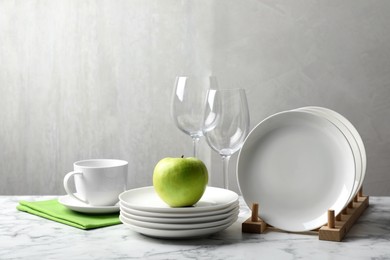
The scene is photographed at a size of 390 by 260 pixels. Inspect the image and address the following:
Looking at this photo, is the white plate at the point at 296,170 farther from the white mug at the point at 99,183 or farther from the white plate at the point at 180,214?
the white mug at the point at 99,183

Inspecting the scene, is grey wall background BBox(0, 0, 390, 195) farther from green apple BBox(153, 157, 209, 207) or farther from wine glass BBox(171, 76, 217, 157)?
green apple BBox(153, 157, 209, 207)

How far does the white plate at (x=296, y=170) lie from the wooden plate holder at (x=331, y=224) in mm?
22

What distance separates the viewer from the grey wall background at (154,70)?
266cm

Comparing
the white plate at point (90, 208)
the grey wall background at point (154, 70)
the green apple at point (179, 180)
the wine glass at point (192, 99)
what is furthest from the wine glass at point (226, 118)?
the grey wall background at point (154, 70)

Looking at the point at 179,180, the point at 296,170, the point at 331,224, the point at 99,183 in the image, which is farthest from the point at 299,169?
the point at 99,183

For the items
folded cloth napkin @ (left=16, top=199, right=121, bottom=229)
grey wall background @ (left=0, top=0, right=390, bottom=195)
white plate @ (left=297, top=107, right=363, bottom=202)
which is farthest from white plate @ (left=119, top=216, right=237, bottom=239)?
grey wall background @ (left=0, top=0, right=390, bottom=195)

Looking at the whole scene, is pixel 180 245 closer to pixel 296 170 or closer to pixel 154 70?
pixel 296 170

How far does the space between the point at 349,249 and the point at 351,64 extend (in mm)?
1750

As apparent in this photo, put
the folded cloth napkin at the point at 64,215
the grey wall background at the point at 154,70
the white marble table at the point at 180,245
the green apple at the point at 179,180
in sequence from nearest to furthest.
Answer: the white marble table at the point at 180,245
the green apple at the point at 179,180
the folded cloth napkin at the point at 64,215
the grey wall background at the point at 154,70

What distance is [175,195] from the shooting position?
111 cm

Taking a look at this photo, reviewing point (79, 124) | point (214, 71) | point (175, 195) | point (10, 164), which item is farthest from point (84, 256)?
point (10, 164)

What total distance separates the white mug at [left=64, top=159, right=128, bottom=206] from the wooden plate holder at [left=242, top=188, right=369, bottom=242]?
311 millimetres

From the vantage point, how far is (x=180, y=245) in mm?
1063

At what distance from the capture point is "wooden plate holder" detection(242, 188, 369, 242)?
109cm
